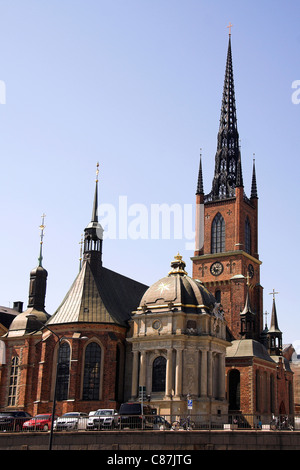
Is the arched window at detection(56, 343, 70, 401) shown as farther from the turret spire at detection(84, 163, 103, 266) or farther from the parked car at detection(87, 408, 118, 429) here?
the parked car at detection(87, 408, 118, 429)

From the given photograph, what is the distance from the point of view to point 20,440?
43.6 m

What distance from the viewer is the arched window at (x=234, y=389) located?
3083 inches

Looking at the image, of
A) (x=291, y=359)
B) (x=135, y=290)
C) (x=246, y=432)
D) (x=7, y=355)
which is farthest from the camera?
(x=291, y=359)

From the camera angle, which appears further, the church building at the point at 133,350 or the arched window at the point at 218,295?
the arched window at the point at 218,295

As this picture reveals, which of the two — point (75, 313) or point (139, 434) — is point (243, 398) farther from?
point (139, 434)

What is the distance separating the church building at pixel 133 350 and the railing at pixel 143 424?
371 inches

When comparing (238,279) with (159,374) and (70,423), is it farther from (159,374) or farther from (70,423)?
(70,423)

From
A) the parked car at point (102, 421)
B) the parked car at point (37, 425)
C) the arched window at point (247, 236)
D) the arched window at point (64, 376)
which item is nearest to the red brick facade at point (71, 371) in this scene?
the arched window at point (64, 376)

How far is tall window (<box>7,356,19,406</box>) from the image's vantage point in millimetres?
70500

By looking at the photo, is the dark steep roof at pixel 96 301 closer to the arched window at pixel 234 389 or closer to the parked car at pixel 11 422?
the arched window at pixel 234 389

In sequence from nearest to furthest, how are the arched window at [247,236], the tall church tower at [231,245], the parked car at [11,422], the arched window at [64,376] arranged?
the parked car at [11,422]
the arched window at [64,376]
the tall church tower at [231,245]
the arched window at [247,236]
